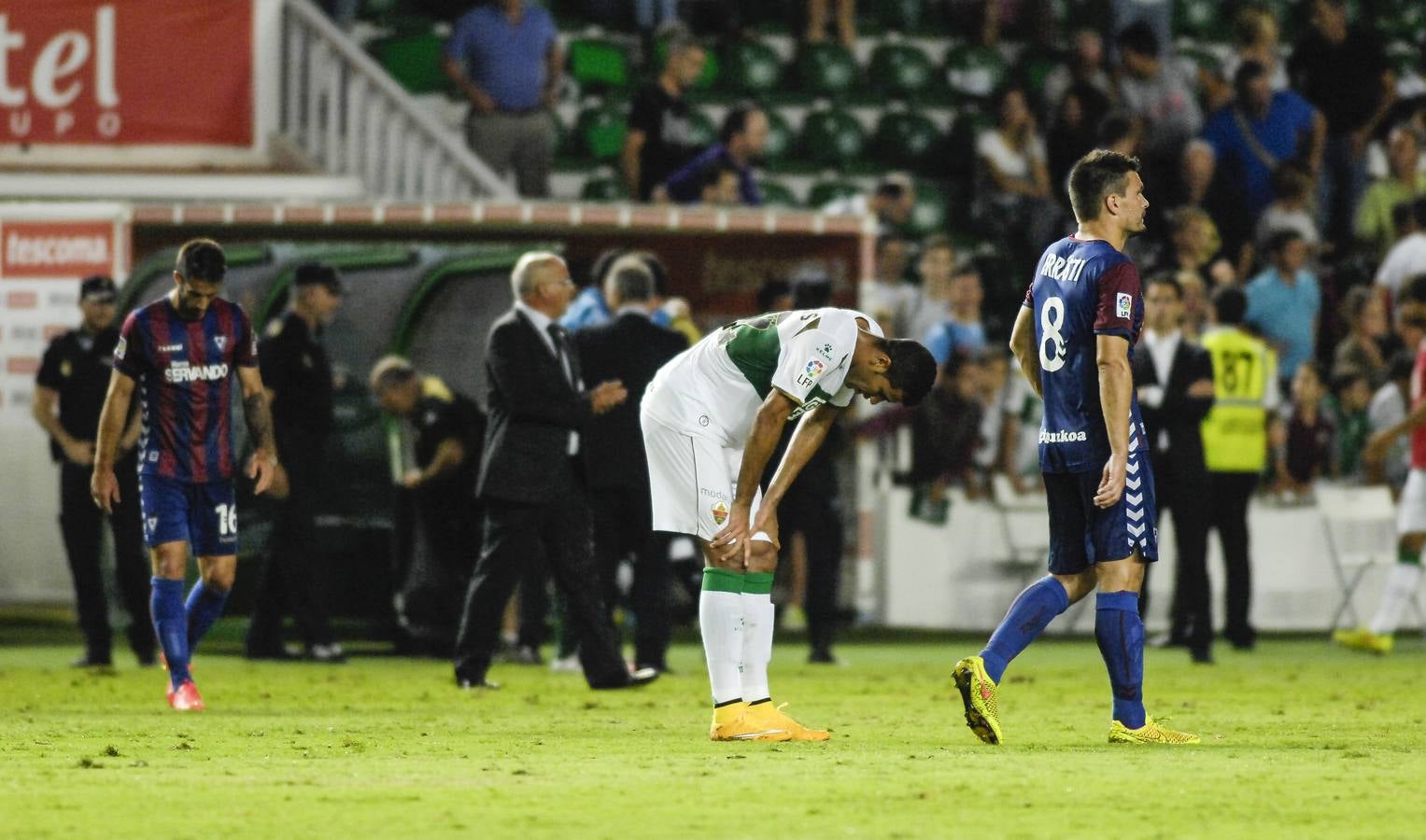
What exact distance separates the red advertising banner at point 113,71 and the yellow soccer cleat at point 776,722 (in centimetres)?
1005

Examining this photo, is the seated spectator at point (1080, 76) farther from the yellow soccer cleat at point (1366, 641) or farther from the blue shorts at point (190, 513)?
the blue shorts at point (190, 513)

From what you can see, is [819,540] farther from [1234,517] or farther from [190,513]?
[190,513]

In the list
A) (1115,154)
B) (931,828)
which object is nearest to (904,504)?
(1115,154)

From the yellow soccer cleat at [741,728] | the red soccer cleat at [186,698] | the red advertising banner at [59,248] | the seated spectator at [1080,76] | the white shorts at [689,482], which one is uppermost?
the seated spectator at [1080,76]

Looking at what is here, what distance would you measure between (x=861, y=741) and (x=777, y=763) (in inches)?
42.4

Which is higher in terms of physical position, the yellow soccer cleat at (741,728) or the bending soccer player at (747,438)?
the bending soccer player at (747,438)

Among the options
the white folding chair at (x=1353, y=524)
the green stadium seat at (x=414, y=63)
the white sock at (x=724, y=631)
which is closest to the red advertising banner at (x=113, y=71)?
the green stadium seat at (x=414, y=63)

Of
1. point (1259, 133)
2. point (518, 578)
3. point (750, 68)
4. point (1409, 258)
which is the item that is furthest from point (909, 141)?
point (518, 578)

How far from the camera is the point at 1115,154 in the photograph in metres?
8.74

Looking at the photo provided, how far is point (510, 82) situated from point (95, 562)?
21.5ft

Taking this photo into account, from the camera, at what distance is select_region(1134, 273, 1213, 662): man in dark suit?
14.1 meters

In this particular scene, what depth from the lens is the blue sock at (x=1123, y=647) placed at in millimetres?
8617

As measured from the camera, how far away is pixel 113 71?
17.5 m

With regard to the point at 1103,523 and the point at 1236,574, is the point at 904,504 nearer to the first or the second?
the point at 1236,574
